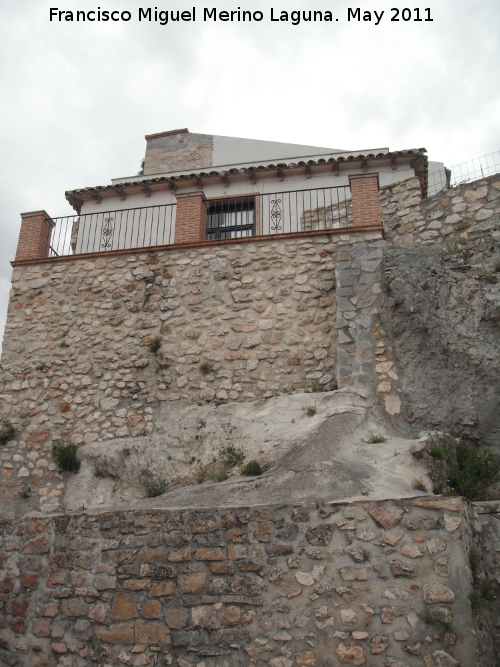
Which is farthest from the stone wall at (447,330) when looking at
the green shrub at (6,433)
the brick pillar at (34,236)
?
the brick pillar at (34,236)

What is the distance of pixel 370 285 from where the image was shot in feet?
31.4

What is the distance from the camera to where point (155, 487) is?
834cm

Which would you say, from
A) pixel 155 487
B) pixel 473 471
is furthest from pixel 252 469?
pixel 473 471

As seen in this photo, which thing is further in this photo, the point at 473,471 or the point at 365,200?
the point at 365,200

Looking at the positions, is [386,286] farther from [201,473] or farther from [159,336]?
[201,473]

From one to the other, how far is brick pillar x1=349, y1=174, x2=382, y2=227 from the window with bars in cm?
329

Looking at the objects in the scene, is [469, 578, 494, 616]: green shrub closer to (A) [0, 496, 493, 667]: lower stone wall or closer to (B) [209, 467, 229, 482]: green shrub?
(A) [0, 496, 493, 667]: lower stone wall

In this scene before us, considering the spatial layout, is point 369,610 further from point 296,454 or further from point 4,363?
point 4,363

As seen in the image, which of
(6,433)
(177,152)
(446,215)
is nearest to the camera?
(6,433)

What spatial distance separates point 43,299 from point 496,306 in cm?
805

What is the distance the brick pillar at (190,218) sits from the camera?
1100 centimetres

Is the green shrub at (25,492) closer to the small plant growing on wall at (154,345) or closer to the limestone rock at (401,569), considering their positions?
the small plant growing on wall at (154,345)

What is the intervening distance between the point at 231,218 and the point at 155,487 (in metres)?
7.22

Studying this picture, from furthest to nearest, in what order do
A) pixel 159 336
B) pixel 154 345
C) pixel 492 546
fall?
1. pixel 159 336
2. pixel 154 345
3. pixel 492 546
